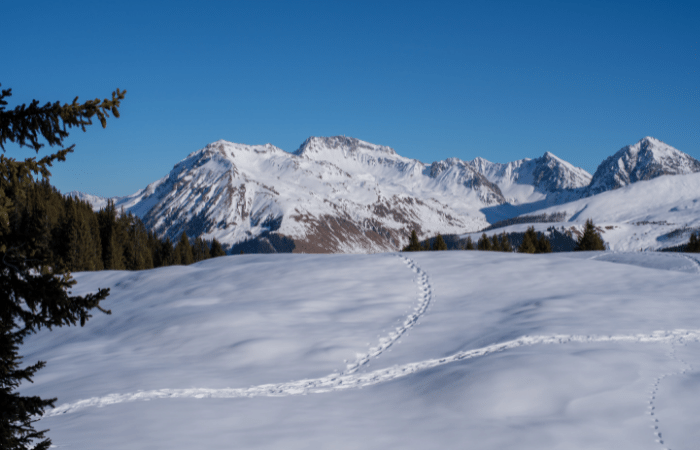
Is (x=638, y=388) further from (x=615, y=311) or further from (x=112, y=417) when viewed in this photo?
(x=112, y=417)

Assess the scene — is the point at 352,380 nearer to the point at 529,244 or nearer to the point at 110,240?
the point at 110,240

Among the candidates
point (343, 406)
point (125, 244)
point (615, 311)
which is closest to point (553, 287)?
point (615, 311)

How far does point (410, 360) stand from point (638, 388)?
784cm

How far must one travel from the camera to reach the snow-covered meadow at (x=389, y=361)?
39.6 feet

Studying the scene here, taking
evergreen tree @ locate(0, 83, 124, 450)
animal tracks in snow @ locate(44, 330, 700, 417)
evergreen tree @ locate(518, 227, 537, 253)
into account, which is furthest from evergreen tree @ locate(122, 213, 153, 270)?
evergreen tree @ locate(0, 83, 124, 450)

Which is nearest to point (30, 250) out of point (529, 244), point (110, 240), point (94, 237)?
point (94, 237)

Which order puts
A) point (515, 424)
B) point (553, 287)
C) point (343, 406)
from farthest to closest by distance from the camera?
point (553, 287) → point (343, 406) → point (515, 424)

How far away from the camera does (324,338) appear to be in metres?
22.1

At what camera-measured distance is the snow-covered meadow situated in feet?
39.6

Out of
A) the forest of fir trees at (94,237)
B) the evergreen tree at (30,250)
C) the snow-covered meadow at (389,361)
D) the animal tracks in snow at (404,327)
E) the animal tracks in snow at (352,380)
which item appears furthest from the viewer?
the forest of fir trees at (94,237)

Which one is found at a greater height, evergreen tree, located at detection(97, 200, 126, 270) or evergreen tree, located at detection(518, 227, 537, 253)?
evergreen tree, located at detection(97, 200, 126, 270)

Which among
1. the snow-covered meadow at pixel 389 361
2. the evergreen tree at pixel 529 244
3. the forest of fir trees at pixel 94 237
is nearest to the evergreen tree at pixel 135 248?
the forest of fir trees at pixel 94 237

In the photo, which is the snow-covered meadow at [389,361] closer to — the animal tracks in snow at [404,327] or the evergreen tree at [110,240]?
the animal tracks in snow at [404,327]

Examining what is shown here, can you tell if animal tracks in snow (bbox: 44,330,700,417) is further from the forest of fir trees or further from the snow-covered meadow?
the forest of fir trees
